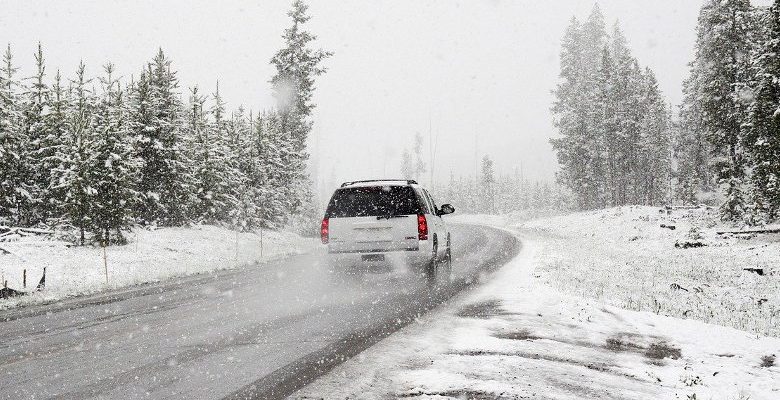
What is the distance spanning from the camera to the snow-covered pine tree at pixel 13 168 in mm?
21172

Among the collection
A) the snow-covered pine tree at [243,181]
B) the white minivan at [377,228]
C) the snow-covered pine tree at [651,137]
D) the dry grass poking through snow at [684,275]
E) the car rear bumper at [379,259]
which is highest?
the snow-covered pine tree at [651,137]

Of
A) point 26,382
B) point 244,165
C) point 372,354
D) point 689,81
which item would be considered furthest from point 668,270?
point 689,81

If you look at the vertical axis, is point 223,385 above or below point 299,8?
below

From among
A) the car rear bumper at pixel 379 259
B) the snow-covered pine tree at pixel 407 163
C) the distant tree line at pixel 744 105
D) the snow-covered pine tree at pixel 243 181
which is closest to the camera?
the car rear bumper at pixel 379 259

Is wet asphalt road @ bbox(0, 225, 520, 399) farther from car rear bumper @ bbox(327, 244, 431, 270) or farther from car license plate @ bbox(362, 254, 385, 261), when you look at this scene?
car license plate @ bbox(362, 254, 385, 261)

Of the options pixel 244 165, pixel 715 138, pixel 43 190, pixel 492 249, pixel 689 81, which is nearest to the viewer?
pixel 492 249

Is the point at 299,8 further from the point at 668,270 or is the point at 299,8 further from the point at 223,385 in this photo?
the point at 223,385

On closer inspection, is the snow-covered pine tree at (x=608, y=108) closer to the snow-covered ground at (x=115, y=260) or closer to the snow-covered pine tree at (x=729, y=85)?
the snow-covered pine tree at (x=729, y=85)

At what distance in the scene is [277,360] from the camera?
534 cm

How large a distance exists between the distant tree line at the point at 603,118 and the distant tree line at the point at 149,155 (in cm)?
2417

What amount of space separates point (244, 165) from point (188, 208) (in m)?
5.41

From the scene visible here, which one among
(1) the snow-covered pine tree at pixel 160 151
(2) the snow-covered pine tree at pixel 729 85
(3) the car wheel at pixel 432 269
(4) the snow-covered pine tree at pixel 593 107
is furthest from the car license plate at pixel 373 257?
(4) the snow-covered pine tree at pixel 593 107

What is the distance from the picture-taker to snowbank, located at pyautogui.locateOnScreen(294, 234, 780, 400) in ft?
14.4

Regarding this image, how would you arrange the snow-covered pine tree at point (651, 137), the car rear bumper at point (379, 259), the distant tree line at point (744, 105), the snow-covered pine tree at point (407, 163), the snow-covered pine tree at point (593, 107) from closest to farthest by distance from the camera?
1. the car rear bumper at point (379, 259)
2. the distant tree line at point (744, 105)
3. the snow-covered pine tree at point (593, 107)
4. the snow-covered pine tree at point (651, 137)
5. the snow-covered pine tree at point (407, 163)
